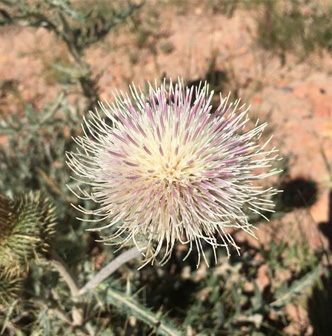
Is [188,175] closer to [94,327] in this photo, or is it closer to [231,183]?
[231,183]

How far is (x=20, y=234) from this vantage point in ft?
6.86

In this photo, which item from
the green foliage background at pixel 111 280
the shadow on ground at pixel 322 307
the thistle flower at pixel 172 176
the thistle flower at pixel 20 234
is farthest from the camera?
the shadow on ground at pixel 322 307

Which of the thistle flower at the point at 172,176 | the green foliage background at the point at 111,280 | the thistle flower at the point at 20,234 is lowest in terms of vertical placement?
the green foliage background at the point at 111,280

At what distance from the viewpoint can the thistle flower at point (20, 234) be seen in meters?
2.05

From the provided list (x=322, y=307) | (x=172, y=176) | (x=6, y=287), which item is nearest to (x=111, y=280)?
(x=6, y=287)

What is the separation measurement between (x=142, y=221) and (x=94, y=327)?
47.1 inches

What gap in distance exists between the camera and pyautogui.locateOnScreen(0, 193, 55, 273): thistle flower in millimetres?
2047

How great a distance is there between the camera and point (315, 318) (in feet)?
9.19

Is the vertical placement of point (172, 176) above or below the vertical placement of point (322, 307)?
above

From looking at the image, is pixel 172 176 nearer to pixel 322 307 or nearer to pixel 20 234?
pixel 20 234

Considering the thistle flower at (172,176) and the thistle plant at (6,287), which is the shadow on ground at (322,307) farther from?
the thistle plant at (6,287)

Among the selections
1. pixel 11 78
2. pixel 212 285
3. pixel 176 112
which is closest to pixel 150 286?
pixel 212 285

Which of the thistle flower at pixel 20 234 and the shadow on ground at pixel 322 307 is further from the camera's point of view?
the shadow on ground at pixel 322 307

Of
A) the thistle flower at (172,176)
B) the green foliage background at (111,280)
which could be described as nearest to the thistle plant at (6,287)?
the green foliage background at (111,280)
